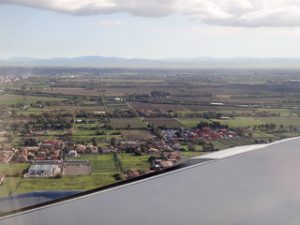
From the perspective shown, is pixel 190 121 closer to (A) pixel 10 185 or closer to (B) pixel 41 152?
(B) pixel 41 152

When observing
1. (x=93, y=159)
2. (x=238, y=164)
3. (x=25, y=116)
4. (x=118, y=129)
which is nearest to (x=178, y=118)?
(x=118, y=129)

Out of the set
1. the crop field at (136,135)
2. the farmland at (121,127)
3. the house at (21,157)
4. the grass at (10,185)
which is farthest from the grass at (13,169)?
the crop field at (136,135)

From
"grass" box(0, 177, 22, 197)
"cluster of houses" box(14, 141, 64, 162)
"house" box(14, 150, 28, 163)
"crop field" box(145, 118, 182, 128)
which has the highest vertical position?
"grass" box(0, 177, 22, 197)

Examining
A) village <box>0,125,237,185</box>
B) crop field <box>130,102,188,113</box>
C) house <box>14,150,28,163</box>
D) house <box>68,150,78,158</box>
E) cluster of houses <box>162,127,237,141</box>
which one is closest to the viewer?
village <box>0,125,237,185</box>

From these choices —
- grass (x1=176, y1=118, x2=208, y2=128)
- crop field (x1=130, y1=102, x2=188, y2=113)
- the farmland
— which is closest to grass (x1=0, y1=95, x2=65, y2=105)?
the farmland

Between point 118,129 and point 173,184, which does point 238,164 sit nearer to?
point 173,184

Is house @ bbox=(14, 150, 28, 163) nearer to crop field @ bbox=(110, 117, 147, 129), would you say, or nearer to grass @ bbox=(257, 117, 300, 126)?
crop field @ bbox=(110, 117, 147, 129)

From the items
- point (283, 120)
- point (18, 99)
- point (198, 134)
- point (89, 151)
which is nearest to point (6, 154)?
point (89, 151)
